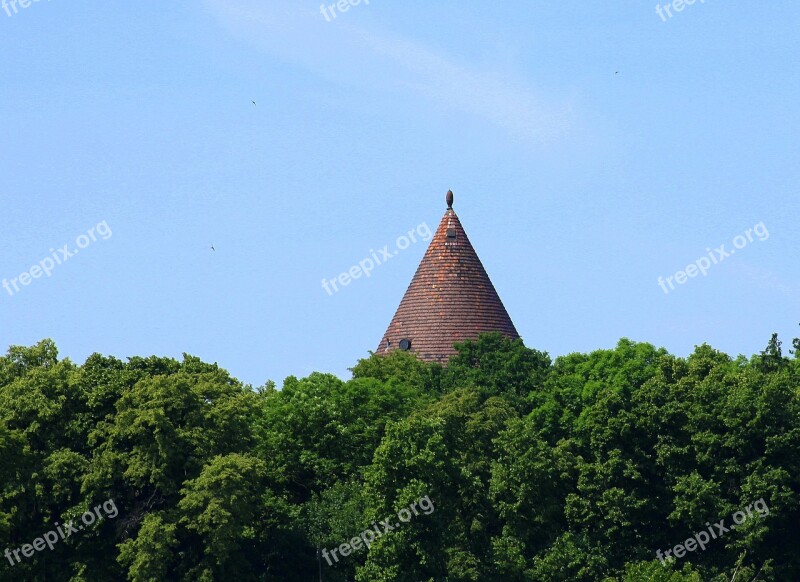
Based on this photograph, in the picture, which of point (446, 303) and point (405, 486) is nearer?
point (405, 486)

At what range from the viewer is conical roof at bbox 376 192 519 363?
9044 centimetres

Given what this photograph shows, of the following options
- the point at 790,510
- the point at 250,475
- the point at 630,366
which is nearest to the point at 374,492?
the point at 250,475

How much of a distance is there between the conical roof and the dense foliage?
76.4 ft

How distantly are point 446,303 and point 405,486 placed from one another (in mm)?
31354

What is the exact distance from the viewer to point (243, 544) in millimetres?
63844

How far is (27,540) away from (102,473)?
9.78 feet

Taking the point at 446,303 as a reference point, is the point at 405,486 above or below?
below

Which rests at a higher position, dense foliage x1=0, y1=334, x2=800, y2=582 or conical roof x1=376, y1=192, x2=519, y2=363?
conical roof x1=376, y1=192, x2=519, y2=363

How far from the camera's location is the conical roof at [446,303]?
90.4 metres

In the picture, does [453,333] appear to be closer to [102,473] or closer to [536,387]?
[536,387]

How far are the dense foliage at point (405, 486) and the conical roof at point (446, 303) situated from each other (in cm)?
2329

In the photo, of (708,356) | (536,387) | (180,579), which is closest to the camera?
(180,579)

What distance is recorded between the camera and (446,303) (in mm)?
91375

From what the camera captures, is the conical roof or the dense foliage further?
the conical roof
